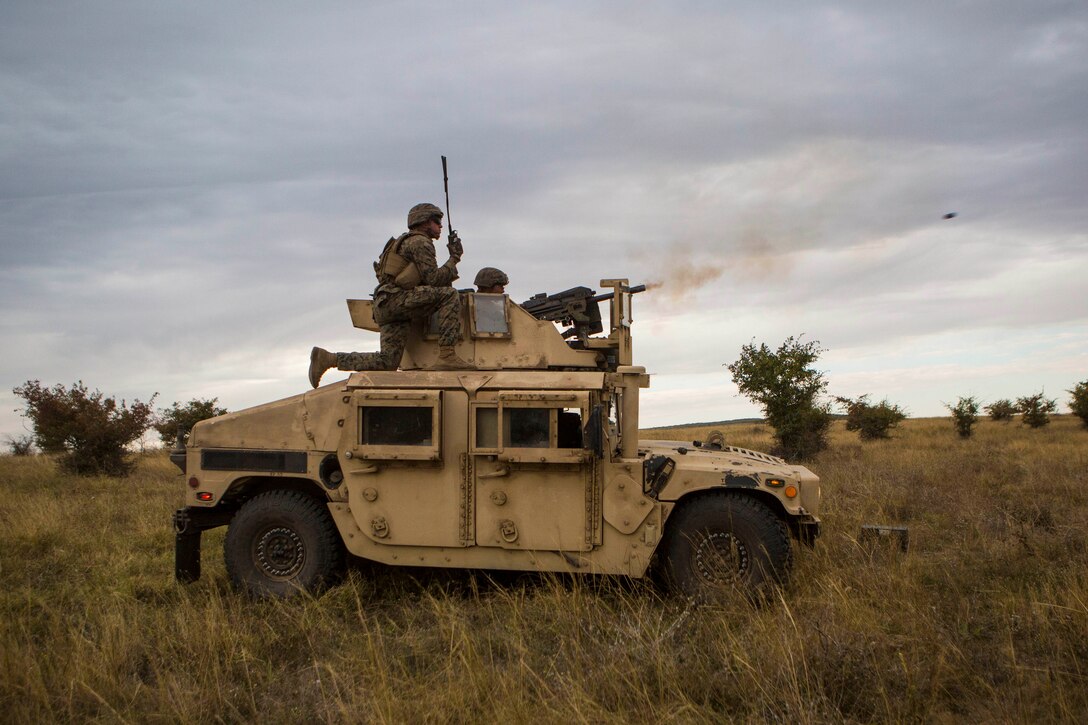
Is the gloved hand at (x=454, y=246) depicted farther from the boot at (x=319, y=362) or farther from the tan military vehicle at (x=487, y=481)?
the boot at (x=319, y=362)

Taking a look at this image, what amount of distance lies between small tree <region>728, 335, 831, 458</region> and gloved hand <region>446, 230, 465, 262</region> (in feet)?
42.1

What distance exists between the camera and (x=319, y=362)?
706cm

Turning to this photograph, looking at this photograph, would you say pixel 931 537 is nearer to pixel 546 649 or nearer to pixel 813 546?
pixel 813 546

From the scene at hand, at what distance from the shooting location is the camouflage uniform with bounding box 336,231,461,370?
22.1 ft

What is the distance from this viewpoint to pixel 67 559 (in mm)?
8133

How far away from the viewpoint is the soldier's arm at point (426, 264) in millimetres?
6797

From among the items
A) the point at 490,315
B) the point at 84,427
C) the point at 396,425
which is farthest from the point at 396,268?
the point at 84,427

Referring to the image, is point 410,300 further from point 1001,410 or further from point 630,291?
point 1001,410

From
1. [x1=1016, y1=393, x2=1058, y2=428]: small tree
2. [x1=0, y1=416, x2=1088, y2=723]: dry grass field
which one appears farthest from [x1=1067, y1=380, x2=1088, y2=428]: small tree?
[x1=0, y1=416, x2=1088, y2=723]: dry grass field

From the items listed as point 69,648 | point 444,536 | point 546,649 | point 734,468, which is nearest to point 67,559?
point 69,648

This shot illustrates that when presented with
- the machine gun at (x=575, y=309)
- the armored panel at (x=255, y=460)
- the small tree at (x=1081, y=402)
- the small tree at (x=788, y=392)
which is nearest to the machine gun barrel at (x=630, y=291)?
the machine gun at (x=575, y=309)

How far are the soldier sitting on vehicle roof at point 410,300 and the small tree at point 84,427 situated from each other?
11.5 m

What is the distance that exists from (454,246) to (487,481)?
83.2 inches

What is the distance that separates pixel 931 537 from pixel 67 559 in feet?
27.7
